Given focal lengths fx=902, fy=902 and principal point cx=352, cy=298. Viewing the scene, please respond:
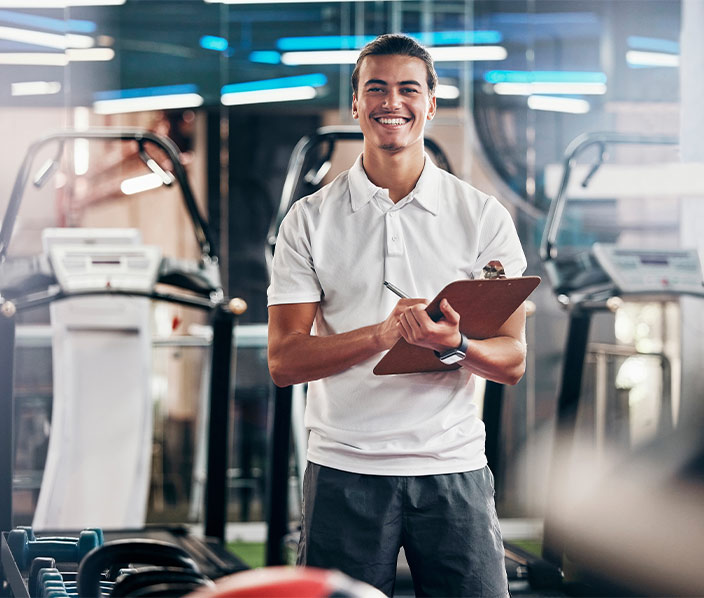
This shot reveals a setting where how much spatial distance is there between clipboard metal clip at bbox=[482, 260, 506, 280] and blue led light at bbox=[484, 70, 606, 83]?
3786mm

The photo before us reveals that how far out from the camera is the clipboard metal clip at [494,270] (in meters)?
1.61

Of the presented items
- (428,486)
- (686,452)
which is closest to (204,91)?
(686,452)

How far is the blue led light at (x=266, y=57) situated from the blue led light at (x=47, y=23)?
0.87 m

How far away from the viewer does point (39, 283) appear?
3.68 meters

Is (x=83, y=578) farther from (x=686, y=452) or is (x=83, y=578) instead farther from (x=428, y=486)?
(x=686, y=452)

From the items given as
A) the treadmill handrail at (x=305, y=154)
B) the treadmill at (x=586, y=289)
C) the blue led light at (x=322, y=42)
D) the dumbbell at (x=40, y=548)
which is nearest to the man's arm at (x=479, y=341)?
the dumbbell at (x=40, y=548)

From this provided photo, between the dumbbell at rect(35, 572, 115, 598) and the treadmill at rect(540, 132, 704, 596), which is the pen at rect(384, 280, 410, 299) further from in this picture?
the treadmill at rect(540, 132, 704, 596)

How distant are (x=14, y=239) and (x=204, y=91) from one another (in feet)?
4.25

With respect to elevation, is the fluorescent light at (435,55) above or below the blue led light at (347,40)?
below

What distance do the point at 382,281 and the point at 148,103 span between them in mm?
3611

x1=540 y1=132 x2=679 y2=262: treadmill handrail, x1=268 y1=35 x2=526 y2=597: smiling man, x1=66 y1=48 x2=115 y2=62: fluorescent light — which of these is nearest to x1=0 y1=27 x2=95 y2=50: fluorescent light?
x1=66 y1=48 x2=115 y2=62: fluorescent light

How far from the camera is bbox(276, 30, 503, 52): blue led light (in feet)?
16.5

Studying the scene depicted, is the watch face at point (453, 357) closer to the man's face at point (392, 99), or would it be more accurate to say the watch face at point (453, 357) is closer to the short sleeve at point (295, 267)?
the short sleeve at point (295, 267)

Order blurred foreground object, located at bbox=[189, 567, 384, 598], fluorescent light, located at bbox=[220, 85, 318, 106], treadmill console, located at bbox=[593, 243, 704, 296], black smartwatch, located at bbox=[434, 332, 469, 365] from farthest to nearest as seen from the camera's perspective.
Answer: fluorescent light, located at bbox=[220, 85, 318, 106] → treadmill console, located at bbox=[593, 243, 704, 296] → black smartwatch, located at bbox=[434, 332, 469, 365] → blurred foreground object, located at bbox=[189, 567, 384, 598]
